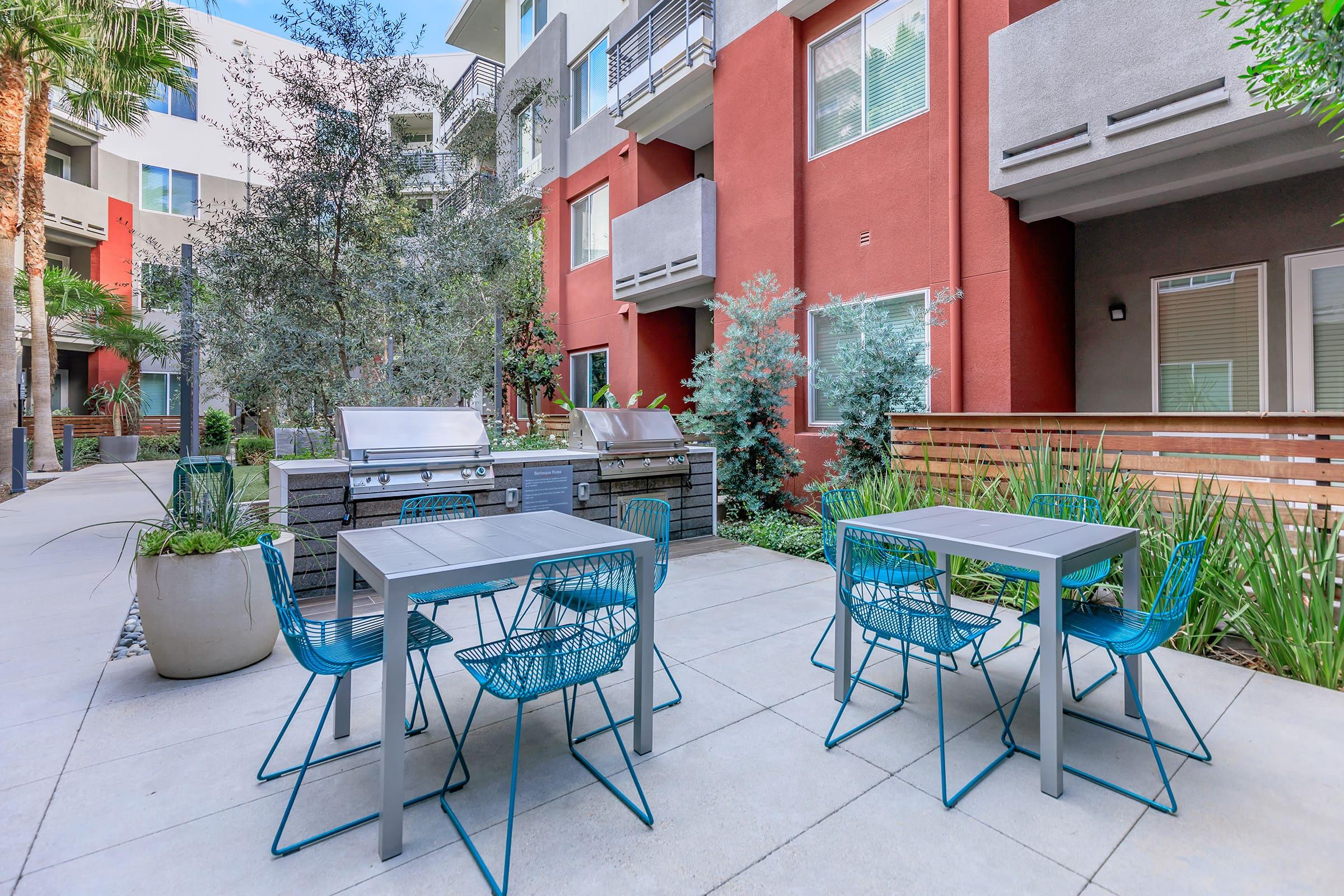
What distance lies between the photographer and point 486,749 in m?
2.54

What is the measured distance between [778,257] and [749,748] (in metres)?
6.63

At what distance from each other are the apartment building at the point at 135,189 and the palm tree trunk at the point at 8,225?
596 cm

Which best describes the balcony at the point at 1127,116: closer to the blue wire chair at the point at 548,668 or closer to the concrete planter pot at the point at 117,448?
the blue wire chair at the point at 548,668

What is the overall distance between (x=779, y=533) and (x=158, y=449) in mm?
16699

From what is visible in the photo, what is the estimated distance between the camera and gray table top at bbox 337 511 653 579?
225cm

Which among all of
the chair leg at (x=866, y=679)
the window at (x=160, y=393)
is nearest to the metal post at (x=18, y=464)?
the window at (x=160, y=393)

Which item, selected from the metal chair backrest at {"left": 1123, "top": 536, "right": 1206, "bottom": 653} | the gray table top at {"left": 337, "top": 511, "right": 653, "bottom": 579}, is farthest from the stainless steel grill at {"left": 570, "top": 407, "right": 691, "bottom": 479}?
the metal chair backrest at {"left": 1123, "top": 536, "right": 1206, "bottom": 653}

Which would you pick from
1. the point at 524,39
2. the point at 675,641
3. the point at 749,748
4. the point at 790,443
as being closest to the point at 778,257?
the point at 790,443

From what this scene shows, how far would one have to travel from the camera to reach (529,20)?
14008mm

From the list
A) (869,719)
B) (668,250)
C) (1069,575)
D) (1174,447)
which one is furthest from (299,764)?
(668,250)

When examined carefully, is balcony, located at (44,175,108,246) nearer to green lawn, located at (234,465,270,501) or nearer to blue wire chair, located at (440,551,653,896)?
green lawn, located at (234,465,270,501)

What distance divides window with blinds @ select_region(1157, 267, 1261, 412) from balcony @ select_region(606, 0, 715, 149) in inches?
255

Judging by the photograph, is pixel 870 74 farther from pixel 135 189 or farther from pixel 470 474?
pixel 135 189

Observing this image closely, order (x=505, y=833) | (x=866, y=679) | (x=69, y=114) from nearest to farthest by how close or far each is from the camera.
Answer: (x=505, y=833)
(x=866, y=679)
(x=69, y=114)
